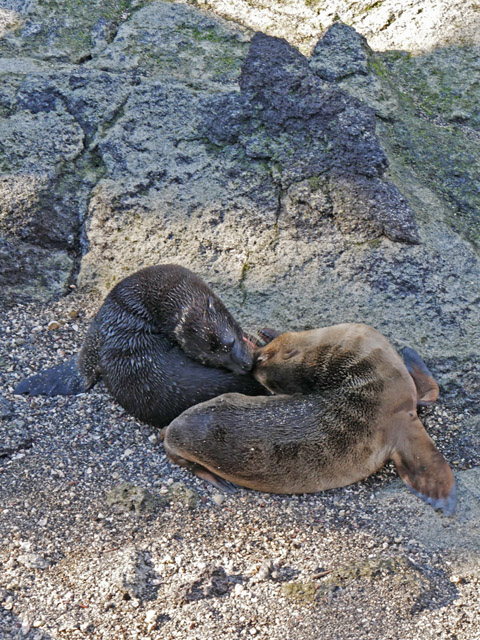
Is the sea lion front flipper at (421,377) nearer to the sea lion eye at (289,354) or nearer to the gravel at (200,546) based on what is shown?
the gravel at (200,546)

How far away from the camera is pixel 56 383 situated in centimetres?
481

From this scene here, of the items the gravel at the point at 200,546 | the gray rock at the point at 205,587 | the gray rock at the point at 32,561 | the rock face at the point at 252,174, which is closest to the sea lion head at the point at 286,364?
the rock face at the point at 252,174

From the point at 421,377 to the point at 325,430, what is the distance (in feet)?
2.46

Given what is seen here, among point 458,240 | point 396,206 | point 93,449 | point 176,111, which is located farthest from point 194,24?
point 93,449

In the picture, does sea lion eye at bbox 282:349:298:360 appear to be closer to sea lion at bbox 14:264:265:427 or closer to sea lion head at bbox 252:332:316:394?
sea lion head at bbox 252:332:316:394

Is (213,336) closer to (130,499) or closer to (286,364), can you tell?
(286,364)

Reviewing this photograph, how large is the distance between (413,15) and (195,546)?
459 cm

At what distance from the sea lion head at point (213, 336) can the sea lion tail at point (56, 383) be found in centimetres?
69

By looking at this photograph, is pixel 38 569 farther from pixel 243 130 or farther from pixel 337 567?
pixel 243 130

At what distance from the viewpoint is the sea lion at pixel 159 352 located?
4.61m

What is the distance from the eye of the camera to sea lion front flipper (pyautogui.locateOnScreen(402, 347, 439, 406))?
452cm

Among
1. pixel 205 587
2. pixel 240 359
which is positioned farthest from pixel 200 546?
pixel 240 359

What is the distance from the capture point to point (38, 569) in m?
3.67

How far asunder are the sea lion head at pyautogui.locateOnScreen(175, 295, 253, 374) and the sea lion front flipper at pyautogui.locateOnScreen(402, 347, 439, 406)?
3.15 feet
